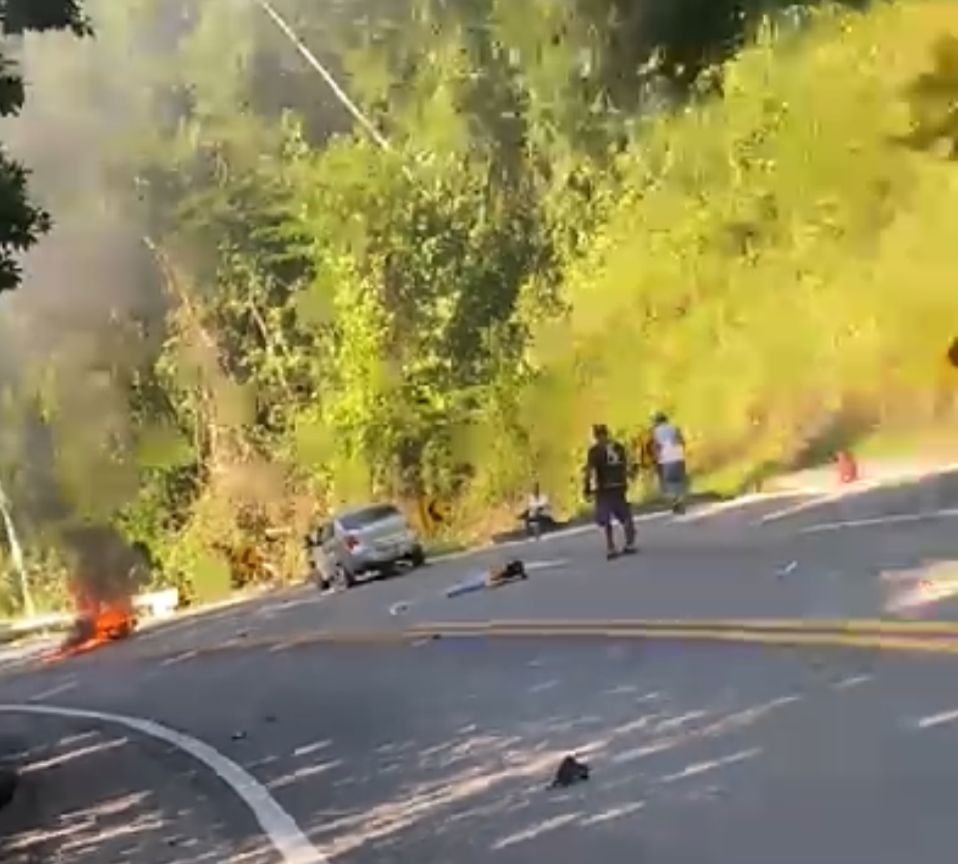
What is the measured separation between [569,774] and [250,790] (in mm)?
3680

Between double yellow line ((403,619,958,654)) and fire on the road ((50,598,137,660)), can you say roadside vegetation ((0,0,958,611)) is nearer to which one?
fire on the road ((50,598,137,660))

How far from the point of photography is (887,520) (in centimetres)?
2419

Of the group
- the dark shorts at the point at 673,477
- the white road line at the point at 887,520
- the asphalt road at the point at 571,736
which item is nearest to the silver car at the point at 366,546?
the dark shorts at the point at 673,477

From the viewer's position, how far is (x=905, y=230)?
37.9m

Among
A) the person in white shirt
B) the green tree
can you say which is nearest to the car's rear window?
the person in white shirt

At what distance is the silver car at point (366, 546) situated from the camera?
37.6 meters

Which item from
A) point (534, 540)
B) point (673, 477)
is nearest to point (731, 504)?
point (673, 477)

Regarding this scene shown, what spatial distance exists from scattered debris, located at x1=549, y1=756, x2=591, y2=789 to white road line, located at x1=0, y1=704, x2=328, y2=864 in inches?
52.7

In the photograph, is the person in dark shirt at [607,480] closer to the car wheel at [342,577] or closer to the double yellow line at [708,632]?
the double yellow line at [708,632]

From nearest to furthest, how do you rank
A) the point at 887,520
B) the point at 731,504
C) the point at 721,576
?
the point at 721,576 → the point at 887,520 → the point at 731,504

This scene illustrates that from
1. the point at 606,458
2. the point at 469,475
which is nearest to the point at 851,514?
the point at 606,458

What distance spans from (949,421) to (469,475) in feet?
66.2

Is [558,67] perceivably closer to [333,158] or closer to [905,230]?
[333,158]

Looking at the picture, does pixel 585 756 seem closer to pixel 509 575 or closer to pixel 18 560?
pixel 509 575
